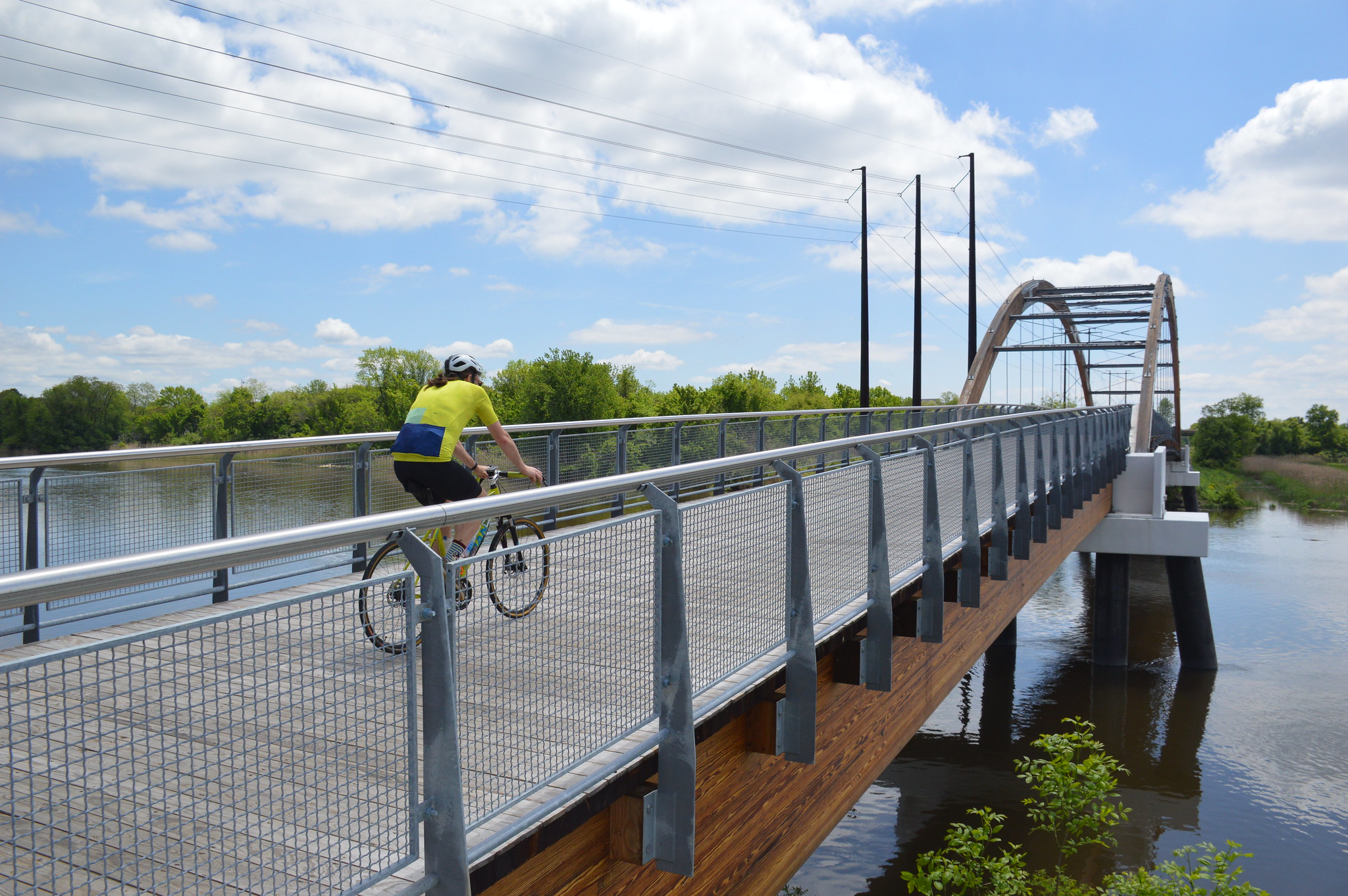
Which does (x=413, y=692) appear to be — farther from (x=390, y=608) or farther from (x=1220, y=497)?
(x=1220, y=497)

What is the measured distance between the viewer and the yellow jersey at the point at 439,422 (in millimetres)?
5512

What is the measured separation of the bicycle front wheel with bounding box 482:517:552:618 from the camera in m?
3.05

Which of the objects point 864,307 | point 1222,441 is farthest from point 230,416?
point 1222,441

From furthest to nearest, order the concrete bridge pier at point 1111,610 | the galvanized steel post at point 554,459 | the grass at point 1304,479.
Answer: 1. the grass at point 1304,479
2. the concrete bridge pier at point 1111,610
3. the galvanized steel post at point 554,459

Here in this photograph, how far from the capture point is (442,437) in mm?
5523

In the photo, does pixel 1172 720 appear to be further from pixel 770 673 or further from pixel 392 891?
pixel 392 891

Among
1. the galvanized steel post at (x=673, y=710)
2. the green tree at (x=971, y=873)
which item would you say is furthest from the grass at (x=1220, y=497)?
the galvanized steel post at (x=673, y=710)

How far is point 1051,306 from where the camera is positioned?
5438cm

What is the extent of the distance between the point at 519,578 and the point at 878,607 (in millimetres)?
3398

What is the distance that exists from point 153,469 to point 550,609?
4994 mm

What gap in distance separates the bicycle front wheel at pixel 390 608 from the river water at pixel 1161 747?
12.0 metres

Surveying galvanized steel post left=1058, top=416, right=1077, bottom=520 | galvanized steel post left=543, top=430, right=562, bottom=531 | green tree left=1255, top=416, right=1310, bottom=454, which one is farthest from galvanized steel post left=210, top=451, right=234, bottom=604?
green tree left=1255, top=416, right=1310, bottom=454

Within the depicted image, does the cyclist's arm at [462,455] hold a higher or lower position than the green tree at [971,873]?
higher

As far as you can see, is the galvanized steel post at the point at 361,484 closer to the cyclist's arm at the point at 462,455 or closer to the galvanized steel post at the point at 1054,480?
the cyclist's arm at the point at 462,455
